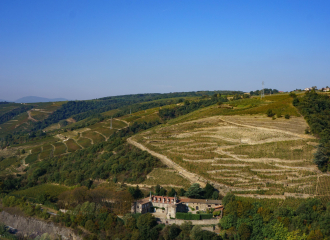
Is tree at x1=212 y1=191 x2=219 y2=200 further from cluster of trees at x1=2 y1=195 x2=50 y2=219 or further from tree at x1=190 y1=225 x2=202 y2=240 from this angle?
cluster of trees at x1=2 y1=195 x2=50 y2=219

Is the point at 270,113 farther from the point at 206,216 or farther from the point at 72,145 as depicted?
the point at 72,145

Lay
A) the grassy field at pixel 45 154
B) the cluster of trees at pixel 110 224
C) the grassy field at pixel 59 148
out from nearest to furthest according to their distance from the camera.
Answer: the cluster of trees at pixel 110 224 → the grassy field at pixel 45 154 → the grassy field at pixel 59 148

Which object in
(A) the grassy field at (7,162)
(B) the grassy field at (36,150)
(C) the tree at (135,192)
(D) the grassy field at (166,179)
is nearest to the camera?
(C) the tree at (135,192)

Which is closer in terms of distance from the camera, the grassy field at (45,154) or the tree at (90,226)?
the tree at (90,226)

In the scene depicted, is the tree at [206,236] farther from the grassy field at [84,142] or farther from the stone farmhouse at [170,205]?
the grassy field at [84,142]

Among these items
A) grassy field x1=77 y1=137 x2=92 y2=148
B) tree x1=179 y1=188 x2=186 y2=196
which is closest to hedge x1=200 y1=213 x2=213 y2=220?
tree x1=179 y1=188 x2=186 y2=196

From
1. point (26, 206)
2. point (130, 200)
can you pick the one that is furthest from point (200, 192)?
point (26, 206)

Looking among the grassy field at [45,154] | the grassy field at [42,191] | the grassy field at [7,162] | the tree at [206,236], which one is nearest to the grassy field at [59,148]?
the grassy field at [45,154]
